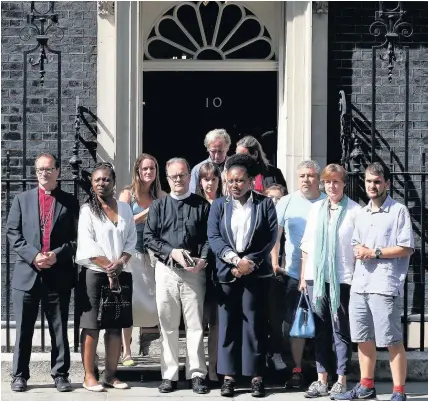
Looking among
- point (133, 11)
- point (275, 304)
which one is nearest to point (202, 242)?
point (275, 304)

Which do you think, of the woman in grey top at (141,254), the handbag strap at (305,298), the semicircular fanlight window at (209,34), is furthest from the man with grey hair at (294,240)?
the semicircular fanlight window at (209,34)

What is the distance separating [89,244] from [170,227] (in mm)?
644

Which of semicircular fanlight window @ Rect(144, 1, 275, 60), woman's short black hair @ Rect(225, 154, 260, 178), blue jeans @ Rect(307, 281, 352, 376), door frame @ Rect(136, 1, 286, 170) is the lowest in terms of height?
blue jeans @ Rect(307, 281, 352, 376)

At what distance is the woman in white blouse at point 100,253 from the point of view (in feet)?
27.9

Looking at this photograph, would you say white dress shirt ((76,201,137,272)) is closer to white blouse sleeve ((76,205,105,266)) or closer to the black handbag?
white blouse sleeve ((76,205,105,266))

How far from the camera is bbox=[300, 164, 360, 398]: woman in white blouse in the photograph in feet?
27.6

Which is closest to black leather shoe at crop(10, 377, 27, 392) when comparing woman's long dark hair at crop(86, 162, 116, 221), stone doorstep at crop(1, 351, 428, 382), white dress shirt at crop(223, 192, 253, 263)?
stone doorstep at crop(1, 351, 428, 382)

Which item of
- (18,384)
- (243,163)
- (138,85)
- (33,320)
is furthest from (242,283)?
(138,85)

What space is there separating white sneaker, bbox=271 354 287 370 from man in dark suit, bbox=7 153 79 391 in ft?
5.43

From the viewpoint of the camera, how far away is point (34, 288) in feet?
28.0

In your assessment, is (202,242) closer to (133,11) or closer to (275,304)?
(275,304)

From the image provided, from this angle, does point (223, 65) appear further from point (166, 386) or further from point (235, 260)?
point (166, 386)

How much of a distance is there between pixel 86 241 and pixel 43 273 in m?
0.43

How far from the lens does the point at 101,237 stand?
854cm
